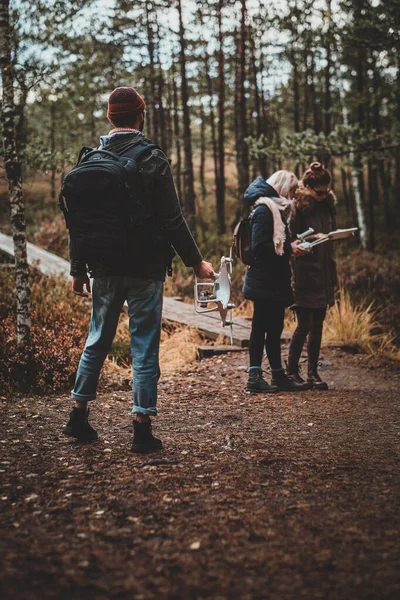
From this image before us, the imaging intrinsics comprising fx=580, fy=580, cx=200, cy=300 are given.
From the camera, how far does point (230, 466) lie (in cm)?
330

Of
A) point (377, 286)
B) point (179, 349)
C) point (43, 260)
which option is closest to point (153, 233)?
point (179, 349)

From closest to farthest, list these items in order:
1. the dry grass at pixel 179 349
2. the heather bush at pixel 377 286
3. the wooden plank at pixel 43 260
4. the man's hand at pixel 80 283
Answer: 1. the man's hand at pixel 80 283
2. the dry grass at pixel 179 349
3. the heather bush at pixel 377 286
4. the wooden plank at pixel 43 260

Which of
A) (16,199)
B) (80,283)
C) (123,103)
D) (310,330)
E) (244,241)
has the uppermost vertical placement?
(123,103)

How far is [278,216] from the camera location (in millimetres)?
5613

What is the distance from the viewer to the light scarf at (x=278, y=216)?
554cm

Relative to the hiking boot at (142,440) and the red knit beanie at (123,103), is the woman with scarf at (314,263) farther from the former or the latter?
the hiking boot at (142,440)

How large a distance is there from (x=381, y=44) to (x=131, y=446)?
A: 9.62m

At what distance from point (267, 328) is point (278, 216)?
44.7 inches

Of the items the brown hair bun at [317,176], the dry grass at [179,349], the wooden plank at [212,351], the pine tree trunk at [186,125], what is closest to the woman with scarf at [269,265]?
the brown hair bun at [317,176]

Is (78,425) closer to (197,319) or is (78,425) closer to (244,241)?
(244,241)

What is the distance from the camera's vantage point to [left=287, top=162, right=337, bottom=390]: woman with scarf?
19.5 feet

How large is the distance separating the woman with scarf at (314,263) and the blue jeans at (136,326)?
9.03ft

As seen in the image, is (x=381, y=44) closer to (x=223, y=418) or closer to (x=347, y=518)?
(x=223, y=418)

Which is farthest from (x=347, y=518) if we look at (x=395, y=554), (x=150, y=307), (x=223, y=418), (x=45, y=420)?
(x=45, y=420)
